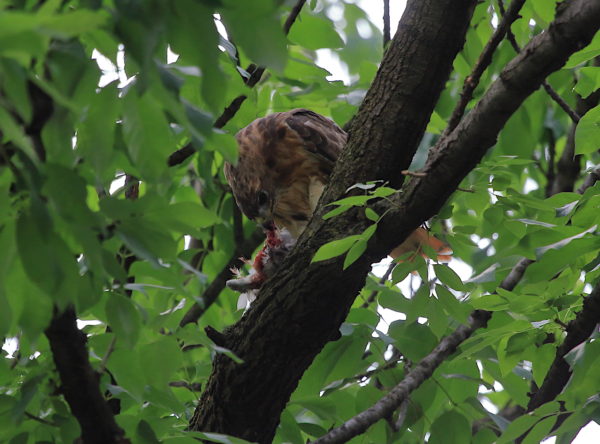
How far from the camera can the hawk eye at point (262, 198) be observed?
4.23 m

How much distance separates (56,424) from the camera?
6.86 feet

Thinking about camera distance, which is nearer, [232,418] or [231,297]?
[232,418]

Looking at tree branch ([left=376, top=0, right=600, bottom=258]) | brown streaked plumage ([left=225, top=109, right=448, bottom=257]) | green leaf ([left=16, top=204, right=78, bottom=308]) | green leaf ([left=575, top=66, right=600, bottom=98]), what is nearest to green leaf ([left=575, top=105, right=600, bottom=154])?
green leaf ([left=575, top=66, right=600, bottom=98])

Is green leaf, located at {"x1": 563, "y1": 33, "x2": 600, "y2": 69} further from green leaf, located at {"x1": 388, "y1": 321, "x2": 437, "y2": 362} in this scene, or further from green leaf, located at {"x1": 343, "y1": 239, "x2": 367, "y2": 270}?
green leaf, located at {"x1": 388, "y1": 321, "x2": 437, "y2": 362}

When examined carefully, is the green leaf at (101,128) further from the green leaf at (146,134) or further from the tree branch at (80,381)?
the tree branch at (80,381)

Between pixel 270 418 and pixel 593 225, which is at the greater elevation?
pixel 593 225

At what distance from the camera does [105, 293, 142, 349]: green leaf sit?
1729 mm

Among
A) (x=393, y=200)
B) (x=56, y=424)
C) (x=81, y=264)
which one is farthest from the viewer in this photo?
(x=393, y=200)

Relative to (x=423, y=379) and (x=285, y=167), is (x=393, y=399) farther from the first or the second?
(x=285, y=167)

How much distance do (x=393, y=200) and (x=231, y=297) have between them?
1914 mm

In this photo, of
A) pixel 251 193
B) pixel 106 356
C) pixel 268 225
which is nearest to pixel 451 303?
pixel 106 356

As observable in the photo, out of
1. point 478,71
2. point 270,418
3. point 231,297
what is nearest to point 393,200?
point 478,71

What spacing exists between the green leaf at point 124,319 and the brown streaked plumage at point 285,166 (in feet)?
7.89

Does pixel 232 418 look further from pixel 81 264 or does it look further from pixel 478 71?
pixel 478 71
